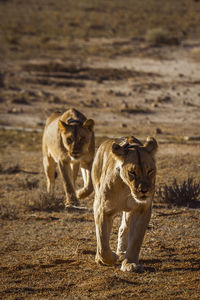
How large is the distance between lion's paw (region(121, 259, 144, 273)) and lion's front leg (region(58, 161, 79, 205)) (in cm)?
309

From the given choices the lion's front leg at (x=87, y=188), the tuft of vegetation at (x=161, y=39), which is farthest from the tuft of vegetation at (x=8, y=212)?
the tuft of vegetation at (x=161, y=39)

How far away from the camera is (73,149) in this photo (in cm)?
798

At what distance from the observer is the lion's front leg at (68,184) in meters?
8.35

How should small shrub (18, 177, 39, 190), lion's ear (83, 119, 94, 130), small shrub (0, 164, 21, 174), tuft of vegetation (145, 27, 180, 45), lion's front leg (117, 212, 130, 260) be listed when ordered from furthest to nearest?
tuft of vegetation (145, 27, 180, 45)
small shrub (0, 164, 21, 174)
small shrub (18, 177, 39, 190)
lion's ear (83, 119, 94, 130)
lion's front leg (117, 212, 130, 260)

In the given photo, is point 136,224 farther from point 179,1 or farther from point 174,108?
point 179,1

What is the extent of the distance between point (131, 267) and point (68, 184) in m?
3.28

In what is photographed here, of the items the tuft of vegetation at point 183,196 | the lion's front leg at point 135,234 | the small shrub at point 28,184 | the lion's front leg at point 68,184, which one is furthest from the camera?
the small shrub at point 28,184

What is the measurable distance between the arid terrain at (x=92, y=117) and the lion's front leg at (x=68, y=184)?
216 mm

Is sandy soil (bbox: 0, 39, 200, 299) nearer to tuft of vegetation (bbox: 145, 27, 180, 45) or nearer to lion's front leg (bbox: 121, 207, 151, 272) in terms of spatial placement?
lion's front leg (bbox: 121, 207, 151, 272)

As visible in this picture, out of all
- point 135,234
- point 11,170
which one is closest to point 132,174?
point 135,234

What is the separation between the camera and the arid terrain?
545 centimetres

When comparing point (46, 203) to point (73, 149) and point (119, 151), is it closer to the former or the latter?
point (73, 149)

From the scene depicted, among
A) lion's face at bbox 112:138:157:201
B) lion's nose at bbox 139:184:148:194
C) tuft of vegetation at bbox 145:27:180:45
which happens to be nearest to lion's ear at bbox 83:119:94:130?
lion's face at bbox 112:138:157:201

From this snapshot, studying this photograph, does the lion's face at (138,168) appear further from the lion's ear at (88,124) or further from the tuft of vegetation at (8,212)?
the tuft of vegetation at (8,212)
